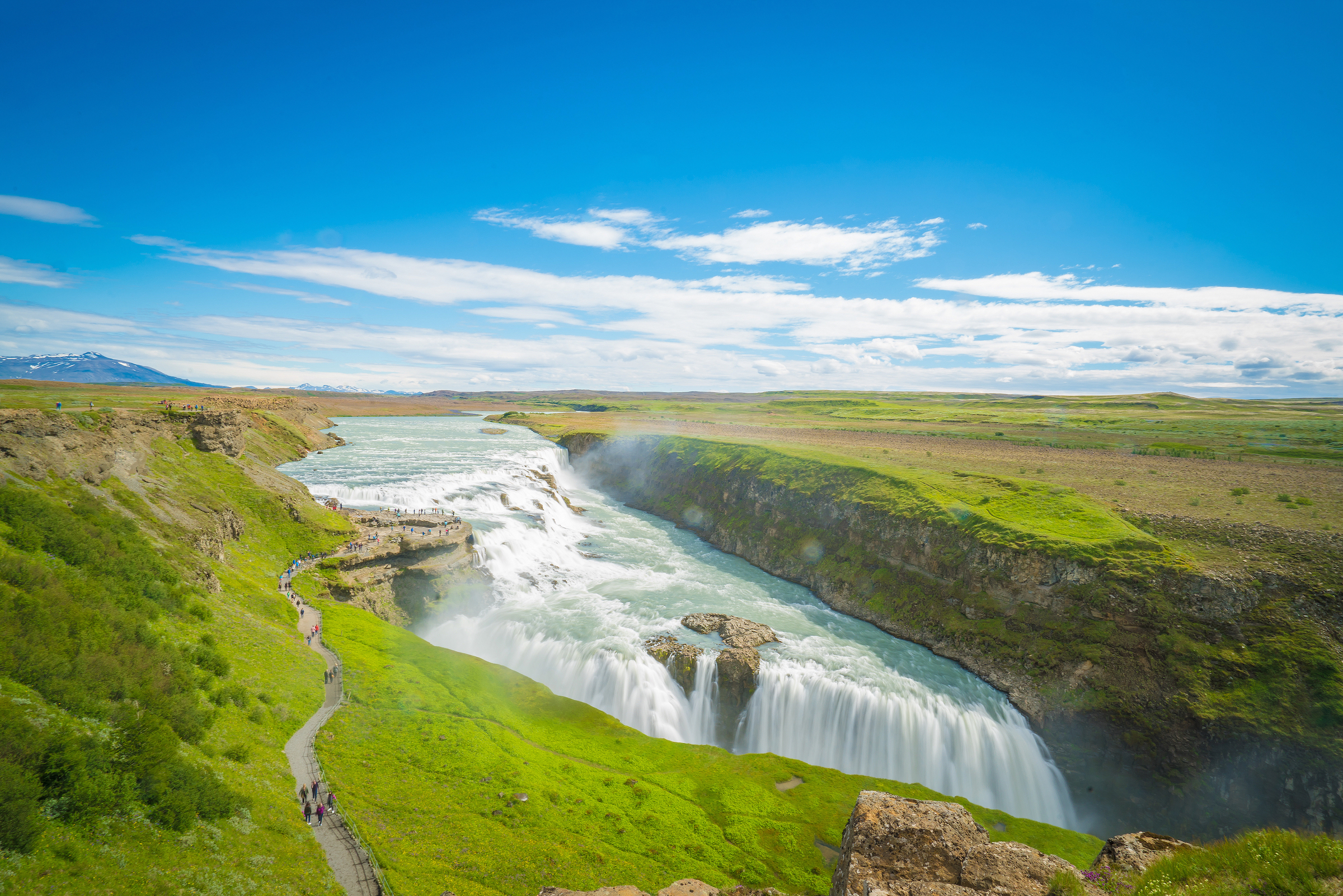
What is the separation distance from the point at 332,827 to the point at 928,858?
21101mm

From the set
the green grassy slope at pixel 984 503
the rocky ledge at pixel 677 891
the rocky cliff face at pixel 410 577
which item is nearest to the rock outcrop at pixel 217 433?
the rocky cliff face at pixel 410 577

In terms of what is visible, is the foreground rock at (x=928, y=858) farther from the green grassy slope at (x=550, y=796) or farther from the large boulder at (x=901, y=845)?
the green grassy slope at (x=550, y=796)

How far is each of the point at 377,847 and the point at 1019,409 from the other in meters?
178

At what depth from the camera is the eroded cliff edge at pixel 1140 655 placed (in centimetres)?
2692

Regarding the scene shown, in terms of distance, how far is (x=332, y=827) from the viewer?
64.4 feet

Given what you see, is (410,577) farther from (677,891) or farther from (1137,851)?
(1137,851)

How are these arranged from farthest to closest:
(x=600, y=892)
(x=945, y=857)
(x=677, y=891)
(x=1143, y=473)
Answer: (x=1143, y=473) → (x=677, y=891) → (x=600, y=892) → (x=945, y=857)

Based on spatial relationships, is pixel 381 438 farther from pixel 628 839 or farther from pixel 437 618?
pixel 628 839

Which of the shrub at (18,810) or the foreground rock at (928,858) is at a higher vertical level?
the shrub at (18,810)

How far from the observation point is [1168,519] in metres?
40.5

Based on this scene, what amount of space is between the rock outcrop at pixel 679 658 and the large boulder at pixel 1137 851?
25.7m

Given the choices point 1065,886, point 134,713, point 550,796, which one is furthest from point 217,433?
point 1065,886

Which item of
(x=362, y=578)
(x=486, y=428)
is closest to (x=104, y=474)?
(x=362, y=578)

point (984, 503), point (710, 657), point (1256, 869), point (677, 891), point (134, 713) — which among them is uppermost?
point (1256, 869)
